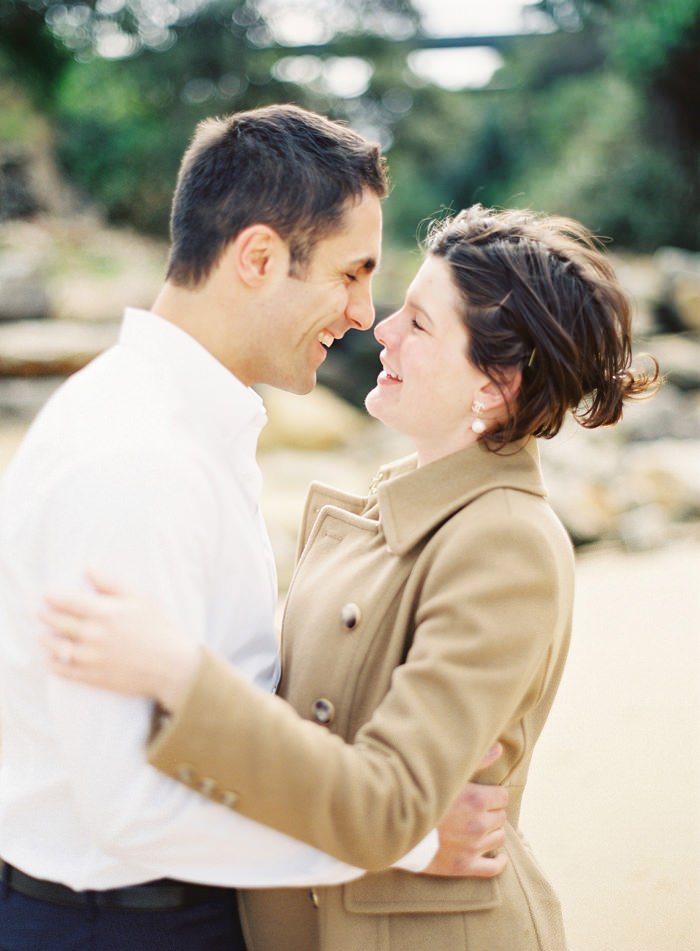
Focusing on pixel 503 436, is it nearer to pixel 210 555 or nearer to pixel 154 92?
pixel 210 555

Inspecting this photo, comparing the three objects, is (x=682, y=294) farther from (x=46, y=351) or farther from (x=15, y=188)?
(x=15, y=188)

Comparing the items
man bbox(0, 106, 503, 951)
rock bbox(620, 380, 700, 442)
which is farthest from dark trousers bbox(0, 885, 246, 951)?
rock bbox(620, 380, 700, 442)

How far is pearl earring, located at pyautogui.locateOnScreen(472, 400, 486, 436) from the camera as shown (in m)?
1.93

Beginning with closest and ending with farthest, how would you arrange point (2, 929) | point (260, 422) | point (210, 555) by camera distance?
point (210, 555) → point (2, 929) → point (260, 422)

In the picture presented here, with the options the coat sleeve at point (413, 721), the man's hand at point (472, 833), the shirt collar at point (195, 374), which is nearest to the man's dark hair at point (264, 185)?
the shirt collar at point (195, 374)

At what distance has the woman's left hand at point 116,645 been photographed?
138 centimetres

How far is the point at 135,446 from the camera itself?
1499mm

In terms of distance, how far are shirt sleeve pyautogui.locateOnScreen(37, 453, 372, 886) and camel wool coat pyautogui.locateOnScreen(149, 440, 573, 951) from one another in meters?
0.05

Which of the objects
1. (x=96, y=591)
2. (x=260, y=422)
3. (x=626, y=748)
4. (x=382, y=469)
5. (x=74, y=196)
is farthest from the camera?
(x=74, y=196)

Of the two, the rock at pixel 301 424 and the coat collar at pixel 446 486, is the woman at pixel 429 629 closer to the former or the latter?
the coat collar at pixel 446 486

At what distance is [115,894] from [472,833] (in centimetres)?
59

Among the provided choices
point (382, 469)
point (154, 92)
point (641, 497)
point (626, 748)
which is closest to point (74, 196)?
point (154, 92)

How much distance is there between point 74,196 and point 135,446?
17.1 meters

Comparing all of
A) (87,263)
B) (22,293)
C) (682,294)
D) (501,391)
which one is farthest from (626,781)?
(682,294)
